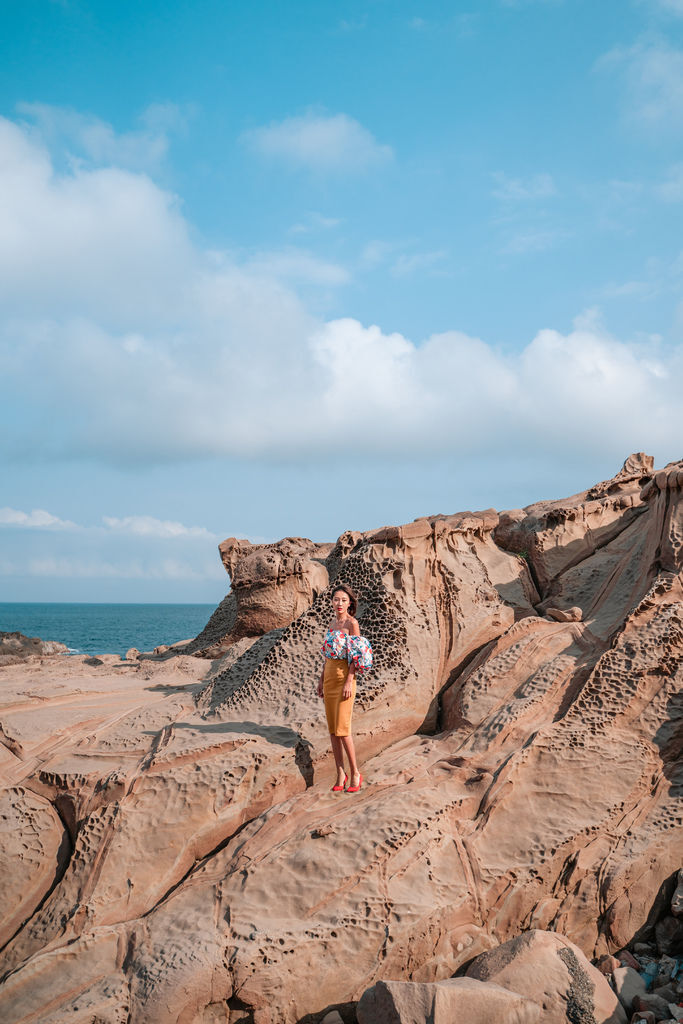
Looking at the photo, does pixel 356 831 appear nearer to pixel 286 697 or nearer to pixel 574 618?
pixel 286 697

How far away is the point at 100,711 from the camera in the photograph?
23.2 feet

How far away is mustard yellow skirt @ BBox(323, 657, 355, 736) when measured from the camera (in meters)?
5.47

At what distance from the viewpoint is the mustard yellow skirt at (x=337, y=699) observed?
215 inches

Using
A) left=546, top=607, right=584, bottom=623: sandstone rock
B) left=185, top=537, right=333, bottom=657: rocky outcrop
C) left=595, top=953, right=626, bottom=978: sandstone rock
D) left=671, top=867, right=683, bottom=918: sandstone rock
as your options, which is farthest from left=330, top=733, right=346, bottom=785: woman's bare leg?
left=185, top=537, right=333, bottom=657: rocky outcrop

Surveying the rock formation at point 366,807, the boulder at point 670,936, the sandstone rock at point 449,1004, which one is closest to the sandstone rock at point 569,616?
the rock formation at point 366,807

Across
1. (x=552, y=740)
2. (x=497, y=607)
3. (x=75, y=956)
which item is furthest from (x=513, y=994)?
(x=497, y=607)

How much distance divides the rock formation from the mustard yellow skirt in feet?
1.57

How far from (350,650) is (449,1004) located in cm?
229

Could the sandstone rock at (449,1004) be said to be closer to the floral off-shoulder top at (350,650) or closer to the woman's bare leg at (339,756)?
the woman's bare leg at (339,756)

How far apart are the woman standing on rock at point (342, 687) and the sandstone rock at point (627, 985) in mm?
2019

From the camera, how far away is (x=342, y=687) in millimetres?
5551

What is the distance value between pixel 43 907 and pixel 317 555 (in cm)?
662

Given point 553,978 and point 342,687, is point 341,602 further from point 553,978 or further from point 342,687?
point 553,978

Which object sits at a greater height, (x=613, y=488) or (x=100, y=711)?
(x=613, y=488)
